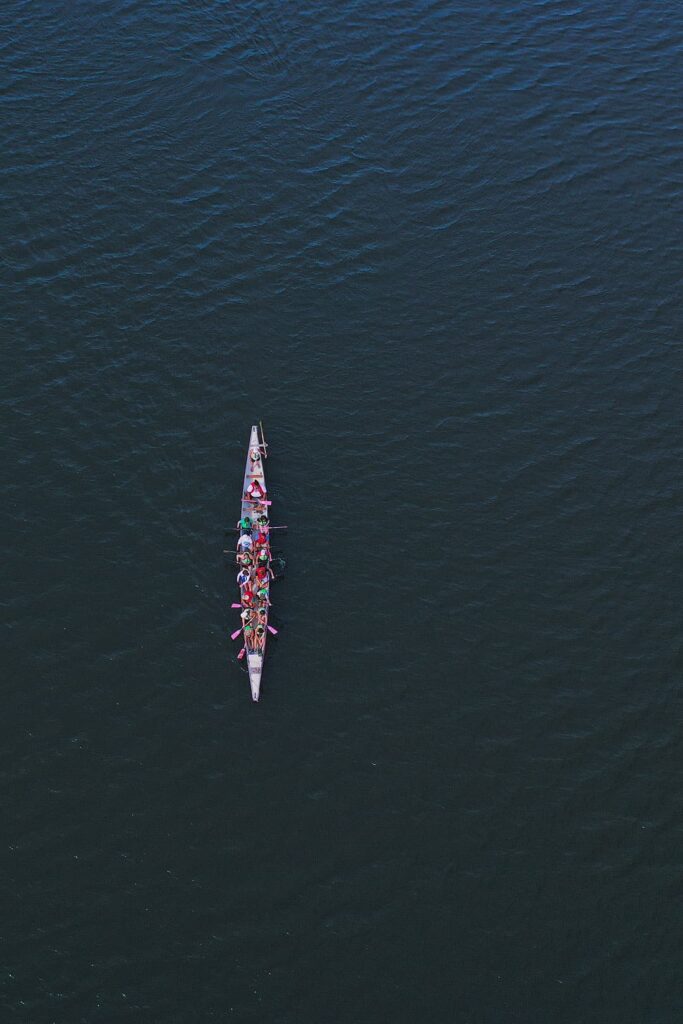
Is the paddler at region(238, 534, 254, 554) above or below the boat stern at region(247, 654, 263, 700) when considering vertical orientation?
above

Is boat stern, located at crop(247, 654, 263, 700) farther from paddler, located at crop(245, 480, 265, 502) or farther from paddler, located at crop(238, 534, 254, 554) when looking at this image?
paddler, located at crop(245, 480, 265, 502)

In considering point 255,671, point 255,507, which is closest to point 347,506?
point 255,507

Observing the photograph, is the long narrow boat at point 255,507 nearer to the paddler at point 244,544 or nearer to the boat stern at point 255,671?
the boat stern at point 255,671

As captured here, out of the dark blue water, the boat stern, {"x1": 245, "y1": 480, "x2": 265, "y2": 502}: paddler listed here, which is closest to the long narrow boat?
the boat stern

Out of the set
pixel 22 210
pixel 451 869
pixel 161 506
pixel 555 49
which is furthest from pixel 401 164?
pixel 451 869

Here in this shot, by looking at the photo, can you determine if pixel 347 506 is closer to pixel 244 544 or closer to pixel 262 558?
pixel 262 558

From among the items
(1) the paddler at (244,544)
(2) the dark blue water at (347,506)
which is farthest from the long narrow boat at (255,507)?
(2) the dark blue water at (347,506)
